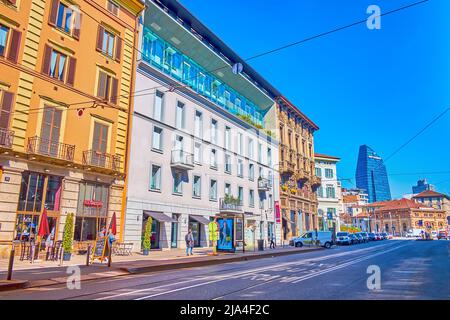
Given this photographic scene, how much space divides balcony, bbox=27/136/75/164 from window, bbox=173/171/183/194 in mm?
10059

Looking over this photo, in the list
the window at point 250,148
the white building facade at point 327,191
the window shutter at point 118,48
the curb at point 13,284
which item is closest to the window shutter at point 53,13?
the window shutter at point 118,48

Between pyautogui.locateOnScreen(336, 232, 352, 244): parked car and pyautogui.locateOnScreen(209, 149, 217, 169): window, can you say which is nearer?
pyautogui.locateOnScreen(209, 149, 217, 169): window

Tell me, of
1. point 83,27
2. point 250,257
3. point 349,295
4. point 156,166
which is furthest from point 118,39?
point 349,295

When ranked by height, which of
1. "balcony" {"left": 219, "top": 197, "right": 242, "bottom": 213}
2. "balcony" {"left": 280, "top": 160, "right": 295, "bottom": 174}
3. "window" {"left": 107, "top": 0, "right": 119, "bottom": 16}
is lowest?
"balcony" {"left": 219, "top": 197, "right": 242, "bottom": 213}

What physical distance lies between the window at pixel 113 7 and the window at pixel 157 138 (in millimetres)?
9344

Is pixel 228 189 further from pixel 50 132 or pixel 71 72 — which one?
pixel 50 132

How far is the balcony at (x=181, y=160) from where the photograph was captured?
28.7m

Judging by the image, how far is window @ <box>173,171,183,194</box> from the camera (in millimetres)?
29156

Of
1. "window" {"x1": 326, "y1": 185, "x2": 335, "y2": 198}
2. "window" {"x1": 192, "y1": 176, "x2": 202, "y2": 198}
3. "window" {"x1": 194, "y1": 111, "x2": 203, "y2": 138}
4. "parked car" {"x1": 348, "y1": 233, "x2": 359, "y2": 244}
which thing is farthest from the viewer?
"window" {"x1": 326, "y1": 185, "x2": 335, "y2": 198}

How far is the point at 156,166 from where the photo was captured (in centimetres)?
2742

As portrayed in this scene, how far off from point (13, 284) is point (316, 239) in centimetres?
3409

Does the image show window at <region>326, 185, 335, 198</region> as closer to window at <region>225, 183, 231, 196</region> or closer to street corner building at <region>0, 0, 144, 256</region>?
window at <region>225, 183, 231, 196</region>

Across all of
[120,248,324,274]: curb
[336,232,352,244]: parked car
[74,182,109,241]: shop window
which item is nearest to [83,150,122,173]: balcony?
[74,182,109,241]: shop window
